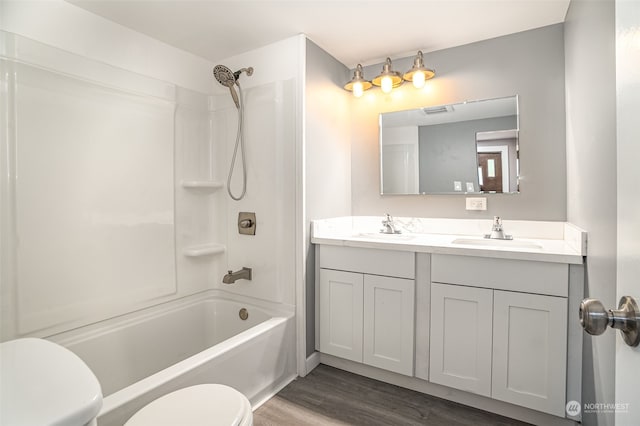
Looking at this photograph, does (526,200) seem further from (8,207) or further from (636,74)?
(8,207)

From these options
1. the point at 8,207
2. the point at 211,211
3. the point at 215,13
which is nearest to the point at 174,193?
the point at 211,211

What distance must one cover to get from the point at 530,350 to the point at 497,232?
78 cm

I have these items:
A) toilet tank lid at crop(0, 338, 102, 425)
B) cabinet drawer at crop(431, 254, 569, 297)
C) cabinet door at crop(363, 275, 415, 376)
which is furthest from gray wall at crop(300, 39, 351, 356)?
toilet tank lid at crop(0, 338, 102, 425)

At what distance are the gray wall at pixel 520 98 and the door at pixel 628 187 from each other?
5.70ft

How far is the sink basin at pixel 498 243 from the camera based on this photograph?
1.91 m

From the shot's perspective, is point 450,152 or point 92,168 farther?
point 450,152

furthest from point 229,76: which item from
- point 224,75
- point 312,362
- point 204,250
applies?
point 312,362

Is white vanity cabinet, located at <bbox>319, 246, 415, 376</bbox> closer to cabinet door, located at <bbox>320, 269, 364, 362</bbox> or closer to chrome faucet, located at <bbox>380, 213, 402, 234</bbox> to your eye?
cabinet door, located at <bbox>320, 269, 364, 362</bbox>

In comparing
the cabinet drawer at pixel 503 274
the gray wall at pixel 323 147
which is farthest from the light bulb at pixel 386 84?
the cabinet drawer at pixel 503 274

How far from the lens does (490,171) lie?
223 cm

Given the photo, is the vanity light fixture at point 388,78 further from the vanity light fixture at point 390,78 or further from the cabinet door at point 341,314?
the cabinet door at point 341,314

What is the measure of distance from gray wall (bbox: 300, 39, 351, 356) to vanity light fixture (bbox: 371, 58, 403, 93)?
357mm

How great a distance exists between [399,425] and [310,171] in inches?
62.1

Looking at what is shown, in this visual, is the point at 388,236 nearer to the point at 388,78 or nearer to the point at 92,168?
the point at 388,78
